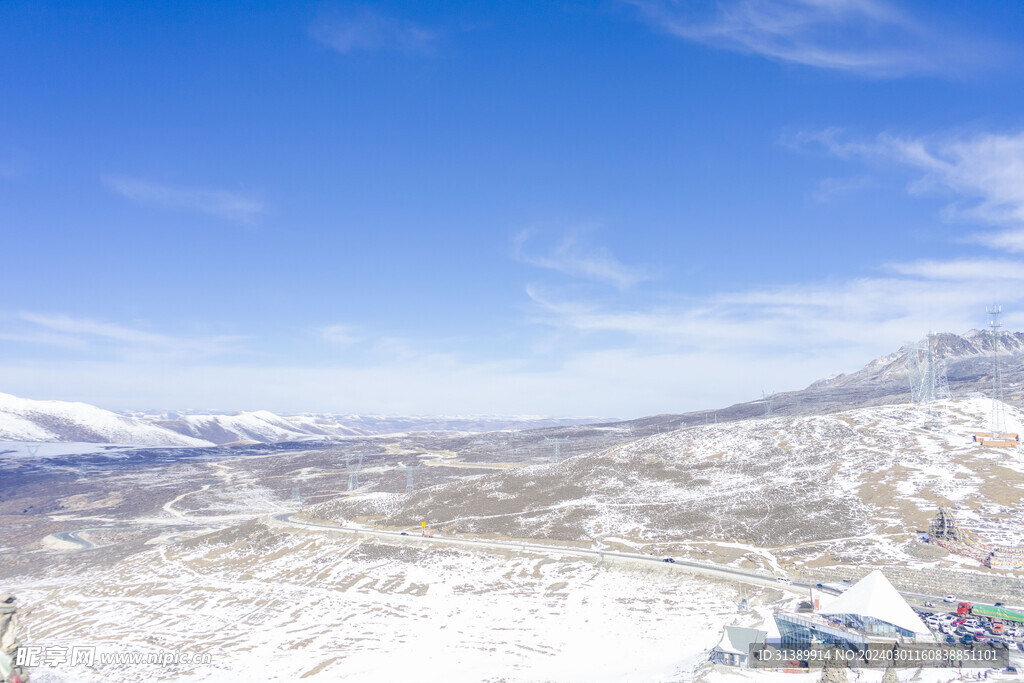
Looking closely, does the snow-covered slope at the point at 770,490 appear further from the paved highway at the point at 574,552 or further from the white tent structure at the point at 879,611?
the white tent structure at the point at 879,611

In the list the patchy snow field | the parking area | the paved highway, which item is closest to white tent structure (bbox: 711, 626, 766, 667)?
the patchy snow field

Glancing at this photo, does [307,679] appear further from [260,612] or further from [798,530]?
[798,530]

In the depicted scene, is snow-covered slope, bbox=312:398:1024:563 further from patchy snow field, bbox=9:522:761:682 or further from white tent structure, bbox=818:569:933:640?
white tent structure, bbox=818:569:933:640

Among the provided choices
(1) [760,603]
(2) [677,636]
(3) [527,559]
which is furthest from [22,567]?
(1) [760,603]

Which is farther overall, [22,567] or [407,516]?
[407,516]

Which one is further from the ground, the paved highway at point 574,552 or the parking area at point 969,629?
the parking area at point 969,629

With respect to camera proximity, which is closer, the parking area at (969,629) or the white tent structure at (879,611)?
the parking area at (969,629)

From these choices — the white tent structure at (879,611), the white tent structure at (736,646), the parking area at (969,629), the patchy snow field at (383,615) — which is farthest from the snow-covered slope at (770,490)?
the white tent structure at (736,646)

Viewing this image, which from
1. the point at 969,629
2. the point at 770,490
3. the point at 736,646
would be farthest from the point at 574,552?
the point at 969,629
